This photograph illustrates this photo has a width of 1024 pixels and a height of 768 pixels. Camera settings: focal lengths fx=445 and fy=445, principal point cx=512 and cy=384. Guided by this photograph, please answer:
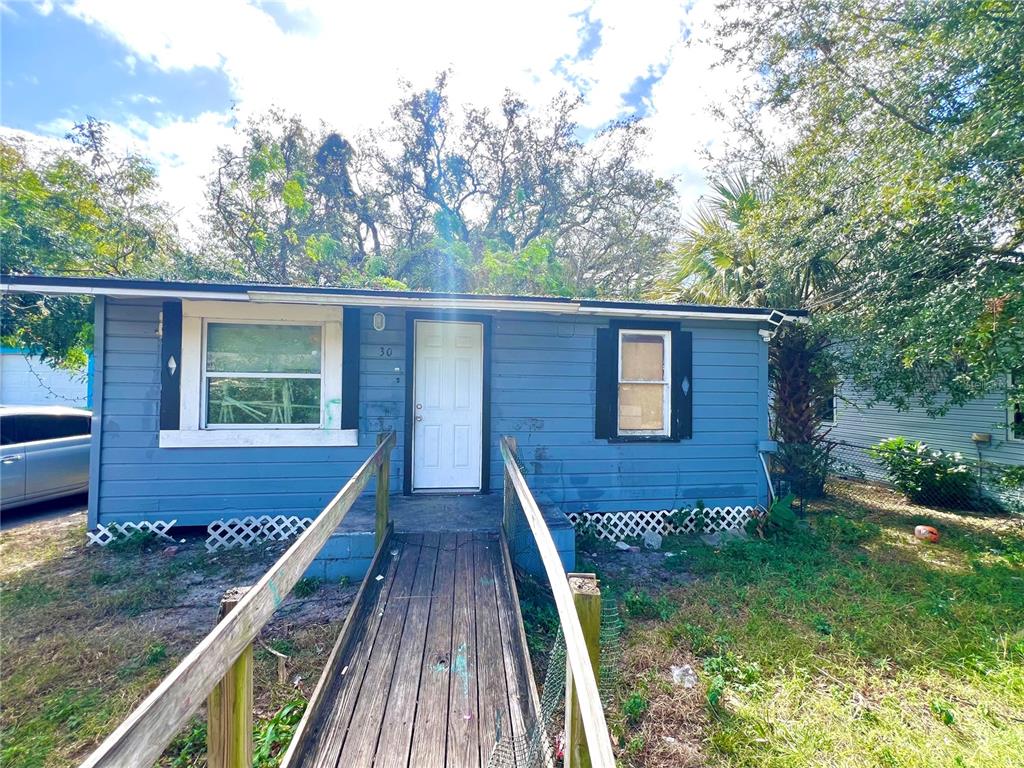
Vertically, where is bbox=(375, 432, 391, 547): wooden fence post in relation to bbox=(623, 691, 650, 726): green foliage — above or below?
above

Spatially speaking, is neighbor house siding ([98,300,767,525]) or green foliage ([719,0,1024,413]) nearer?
green foliage ([719,0,1024,413])

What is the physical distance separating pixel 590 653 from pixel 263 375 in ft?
14.6

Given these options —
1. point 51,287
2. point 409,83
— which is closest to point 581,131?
point 409,83

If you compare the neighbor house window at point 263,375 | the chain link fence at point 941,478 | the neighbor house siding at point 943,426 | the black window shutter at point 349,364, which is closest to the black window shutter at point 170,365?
the neighbor house window at point 263,375

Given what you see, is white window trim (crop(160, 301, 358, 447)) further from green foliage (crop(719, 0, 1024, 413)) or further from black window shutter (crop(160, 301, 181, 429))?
green foliage (crop(719, 0, 1024, 413))

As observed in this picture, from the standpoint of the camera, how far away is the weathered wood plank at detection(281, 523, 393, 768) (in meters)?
1.72

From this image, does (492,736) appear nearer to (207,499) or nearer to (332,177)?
(207,499)

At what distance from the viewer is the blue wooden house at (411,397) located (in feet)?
14.9

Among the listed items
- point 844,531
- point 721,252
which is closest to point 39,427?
point 721,252

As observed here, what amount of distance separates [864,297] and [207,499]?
800cm

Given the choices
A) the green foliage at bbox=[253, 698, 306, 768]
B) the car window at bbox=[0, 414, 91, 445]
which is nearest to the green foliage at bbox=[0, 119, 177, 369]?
the car window at bbox=[0, 414, 91, 445]

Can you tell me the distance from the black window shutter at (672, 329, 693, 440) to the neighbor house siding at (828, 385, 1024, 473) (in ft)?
10.1

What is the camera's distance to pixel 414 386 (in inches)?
202

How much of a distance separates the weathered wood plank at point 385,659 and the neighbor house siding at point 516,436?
174 cm
